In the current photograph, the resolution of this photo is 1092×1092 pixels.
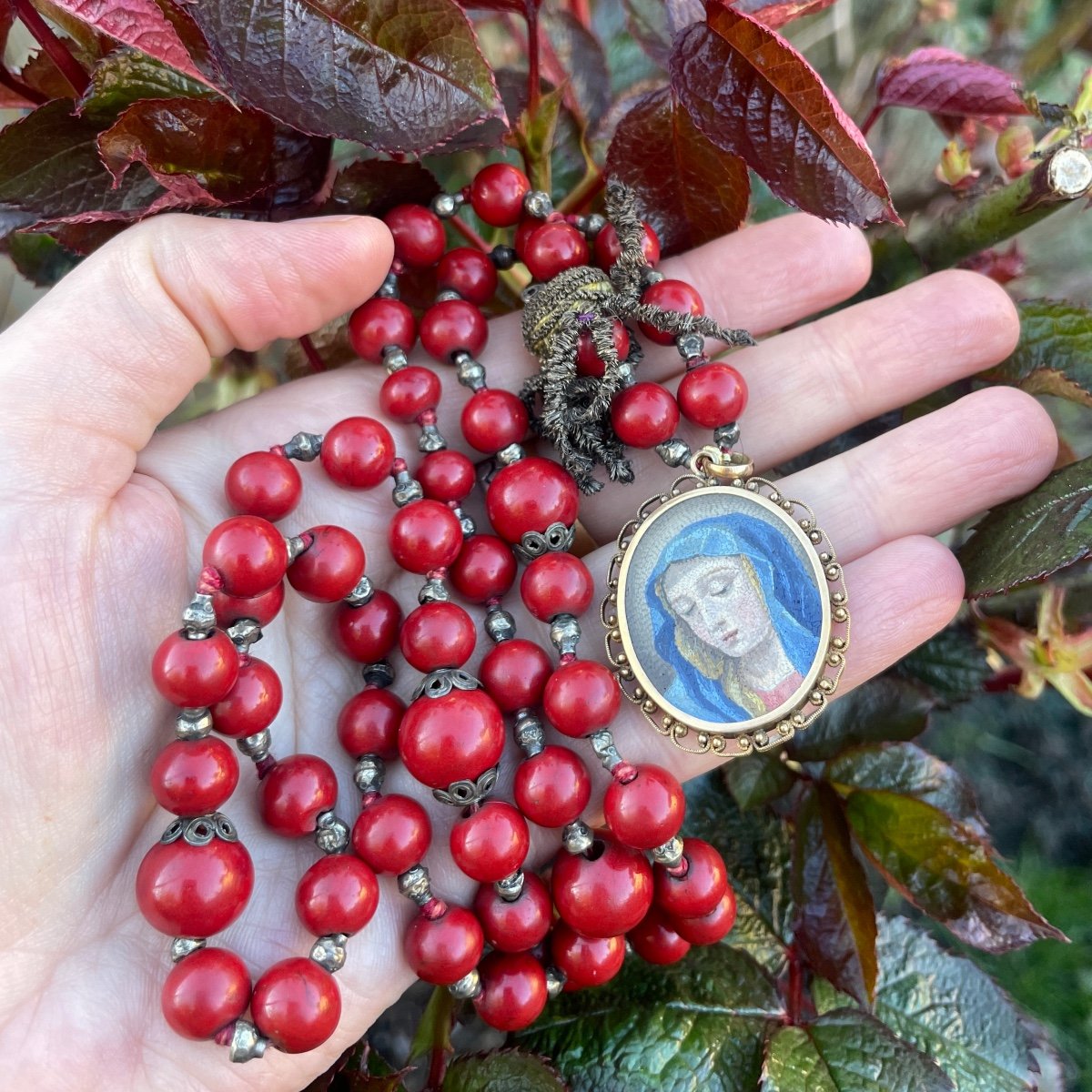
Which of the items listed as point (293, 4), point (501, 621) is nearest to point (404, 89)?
point (293, 4)

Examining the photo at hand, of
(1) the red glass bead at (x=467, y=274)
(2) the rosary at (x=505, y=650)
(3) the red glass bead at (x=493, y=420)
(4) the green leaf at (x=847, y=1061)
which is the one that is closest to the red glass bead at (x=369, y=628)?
(2) the rosary at (x=505, y=650)

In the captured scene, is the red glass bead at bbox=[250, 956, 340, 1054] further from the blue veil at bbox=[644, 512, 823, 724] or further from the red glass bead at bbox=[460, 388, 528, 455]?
the red glass bead at bbox=[460, 388, 528, 455]

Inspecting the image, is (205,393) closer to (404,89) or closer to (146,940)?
(404,89)

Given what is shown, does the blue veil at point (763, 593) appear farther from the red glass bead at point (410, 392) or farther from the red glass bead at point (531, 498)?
the red glass bead at point (410, 392)

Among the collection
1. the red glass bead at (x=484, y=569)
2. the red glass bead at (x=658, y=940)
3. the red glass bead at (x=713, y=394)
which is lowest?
the red glass bead at (x=658, y=940)

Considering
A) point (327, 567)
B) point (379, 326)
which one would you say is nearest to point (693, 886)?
point (327, 567)
